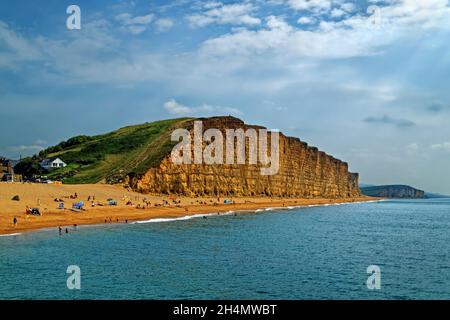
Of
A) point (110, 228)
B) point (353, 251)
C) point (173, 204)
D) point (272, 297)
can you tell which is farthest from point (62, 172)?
point (272, 297)

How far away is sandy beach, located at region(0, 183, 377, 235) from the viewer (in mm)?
41872

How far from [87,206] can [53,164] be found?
5699cm

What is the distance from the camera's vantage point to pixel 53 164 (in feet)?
343

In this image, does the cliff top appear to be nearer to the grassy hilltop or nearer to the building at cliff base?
the grassy hilltop

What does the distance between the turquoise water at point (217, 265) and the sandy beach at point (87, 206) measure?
5.70 metres

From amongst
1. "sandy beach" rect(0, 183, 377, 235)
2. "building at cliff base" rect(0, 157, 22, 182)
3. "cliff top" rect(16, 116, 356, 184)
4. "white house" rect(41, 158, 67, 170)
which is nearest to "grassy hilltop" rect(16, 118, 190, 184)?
"cliff top" rect(16, 116, 356, 184)

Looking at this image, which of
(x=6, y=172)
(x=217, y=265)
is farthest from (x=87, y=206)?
(x=6, y=172)

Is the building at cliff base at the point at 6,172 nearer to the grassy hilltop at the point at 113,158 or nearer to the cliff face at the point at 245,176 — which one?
the grassy hilltop at the point at 113,158

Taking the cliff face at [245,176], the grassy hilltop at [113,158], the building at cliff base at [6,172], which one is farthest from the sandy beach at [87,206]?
the building at cliff base at [6,172]

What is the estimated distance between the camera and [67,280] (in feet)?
67.6

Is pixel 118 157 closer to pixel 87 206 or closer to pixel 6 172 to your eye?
pixel 6 172

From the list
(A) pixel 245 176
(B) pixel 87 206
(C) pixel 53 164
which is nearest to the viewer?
(B) pixel 87 206

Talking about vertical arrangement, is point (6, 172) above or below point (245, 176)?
above

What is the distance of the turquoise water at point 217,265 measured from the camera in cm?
1927
